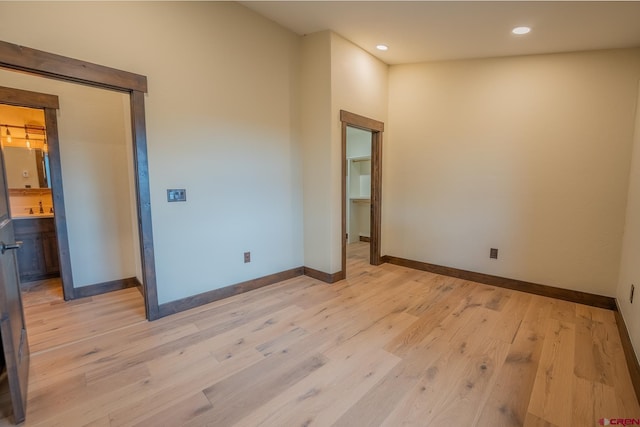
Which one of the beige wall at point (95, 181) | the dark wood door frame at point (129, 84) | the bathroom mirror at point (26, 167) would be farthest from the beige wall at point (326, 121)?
the bathroom mirror at point (26, 167)

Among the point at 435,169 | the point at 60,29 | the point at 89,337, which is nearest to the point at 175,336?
the point at 89,337

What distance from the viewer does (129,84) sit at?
2.28m

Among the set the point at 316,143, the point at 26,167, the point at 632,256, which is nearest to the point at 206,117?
the point at 316,143

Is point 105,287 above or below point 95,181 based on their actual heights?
below

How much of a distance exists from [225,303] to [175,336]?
2.09 ft

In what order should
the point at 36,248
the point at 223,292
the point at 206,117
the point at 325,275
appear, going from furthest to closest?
the point at 36,248
the point at 325,275
the point at 223,292
the point at 206,117

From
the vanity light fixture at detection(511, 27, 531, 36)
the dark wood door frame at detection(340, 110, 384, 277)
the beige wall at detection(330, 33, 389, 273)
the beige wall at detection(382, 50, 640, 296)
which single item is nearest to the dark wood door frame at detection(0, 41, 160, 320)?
the beige wall at detection(330, 33, 389, 273)

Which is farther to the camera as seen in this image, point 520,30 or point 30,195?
point 30,195

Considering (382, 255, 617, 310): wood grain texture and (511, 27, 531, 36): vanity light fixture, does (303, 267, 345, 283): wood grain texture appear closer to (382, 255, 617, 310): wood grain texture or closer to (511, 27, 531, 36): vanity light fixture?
(382, 255, 617, 310): wood grain texture

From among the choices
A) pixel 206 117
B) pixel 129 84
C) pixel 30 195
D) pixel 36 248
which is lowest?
pixel 36 248

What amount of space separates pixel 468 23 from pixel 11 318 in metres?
3.95

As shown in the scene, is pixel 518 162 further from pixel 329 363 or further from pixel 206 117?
pixel 206 117

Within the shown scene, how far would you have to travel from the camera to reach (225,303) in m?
2.91

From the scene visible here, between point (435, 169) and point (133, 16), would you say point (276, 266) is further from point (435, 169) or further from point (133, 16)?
point (133, 16)
